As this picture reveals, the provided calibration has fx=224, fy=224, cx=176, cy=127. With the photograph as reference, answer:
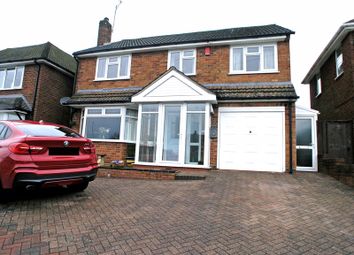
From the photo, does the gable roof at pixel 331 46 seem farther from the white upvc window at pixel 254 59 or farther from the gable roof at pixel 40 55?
the gable roof at pixel 40 55

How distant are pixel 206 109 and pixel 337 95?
6647mm

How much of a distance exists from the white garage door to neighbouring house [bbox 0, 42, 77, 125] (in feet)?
31.6

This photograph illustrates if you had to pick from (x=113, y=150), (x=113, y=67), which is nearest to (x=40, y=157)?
(x=113, y=150)

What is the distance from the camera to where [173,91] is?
9000mm

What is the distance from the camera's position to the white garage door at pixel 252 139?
8477 millimetres

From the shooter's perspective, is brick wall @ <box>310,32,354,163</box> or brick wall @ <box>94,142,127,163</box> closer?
brick wall @ <box>310,32,354,163</box>

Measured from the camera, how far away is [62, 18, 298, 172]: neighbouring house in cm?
856

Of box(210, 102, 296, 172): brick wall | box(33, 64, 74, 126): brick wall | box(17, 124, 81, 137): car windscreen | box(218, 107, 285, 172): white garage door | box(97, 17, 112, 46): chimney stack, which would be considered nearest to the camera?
box(17, 124, 81, 137): car windscreen

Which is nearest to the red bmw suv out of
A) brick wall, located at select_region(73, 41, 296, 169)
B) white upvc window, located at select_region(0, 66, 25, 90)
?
brick wall, located at select_region(73, 41, 296, 169)

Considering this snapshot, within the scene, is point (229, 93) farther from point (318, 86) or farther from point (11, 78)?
point (11, 78)

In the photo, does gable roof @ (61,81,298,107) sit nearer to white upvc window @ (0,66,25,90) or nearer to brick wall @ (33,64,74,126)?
brick wall @ (33,64,74,126)

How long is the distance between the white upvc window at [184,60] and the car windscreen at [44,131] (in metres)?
6.96

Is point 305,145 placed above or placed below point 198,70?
below

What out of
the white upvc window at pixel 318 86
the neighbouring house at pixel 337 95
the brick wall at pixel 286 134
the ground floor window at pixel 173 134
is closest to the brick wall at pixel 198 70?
the brick wall at pixel 286 134
